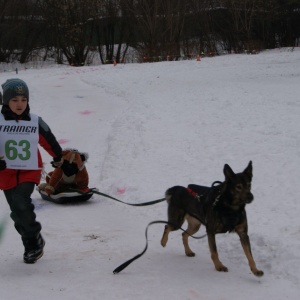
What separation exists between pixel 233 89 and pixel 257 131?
7.45 m

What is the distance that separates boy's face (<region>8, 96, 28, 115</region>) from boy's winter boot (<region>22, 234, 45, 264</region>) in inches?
49.5

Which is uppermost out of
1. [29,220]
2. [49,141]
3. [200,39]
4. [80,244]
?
[200,39]

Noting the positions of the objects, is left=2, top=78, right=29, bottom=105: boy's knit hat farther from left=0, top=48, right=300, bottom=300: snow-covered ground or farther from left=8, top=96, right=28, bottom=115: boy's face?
left=0, top=48, right=300, bottom=300: snow-covered ground

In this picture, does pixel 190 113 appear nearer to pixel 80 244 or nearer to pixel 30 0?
pixel 80 244

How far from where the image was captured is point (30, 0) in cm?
4425

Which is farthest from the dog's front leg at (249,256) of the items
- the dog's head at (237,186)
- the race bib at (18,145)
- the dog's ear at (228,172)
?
the race bib at (18,145)

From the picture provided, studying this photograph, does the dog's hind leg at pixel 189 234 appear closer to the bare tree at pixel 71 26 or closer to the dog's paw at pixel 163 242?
the dog's paw at pixel 163 242

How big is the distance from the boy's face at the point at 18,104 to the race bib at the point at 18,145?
4.3 inches

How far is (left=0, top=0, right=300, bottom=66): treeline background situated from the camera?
135ft

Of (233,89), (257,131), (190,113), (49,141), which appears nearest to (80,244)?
→ (49,141)

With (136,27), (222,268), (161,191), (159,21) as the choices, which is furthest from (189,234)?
(136,27)

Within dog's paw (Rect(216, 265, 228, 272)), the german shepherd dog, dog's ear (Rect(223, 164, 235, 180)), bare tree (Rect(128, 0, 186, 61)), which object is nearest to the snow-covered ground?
dog's paw (Rect(216, 265, 228, 272))

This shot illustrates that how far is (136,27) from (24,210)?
40.1 metres

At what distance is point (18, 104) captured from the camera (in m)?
4.99
